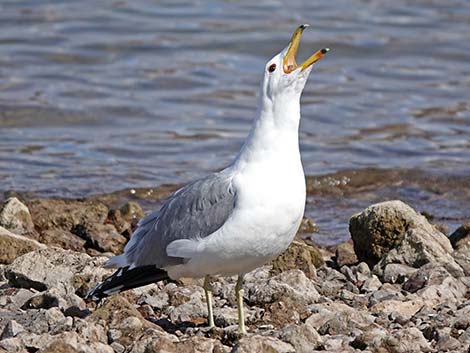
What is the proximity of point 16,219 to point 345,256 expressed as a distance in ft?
8.26

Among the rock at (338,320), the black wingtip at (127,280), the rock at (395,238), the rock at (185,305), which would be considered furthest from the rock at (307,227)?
the black wingtip at (127,280)

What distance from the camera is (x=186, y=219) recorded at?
6.36 m

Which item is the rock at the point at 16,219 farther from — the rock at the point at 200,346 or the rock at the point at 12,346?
the rock at the point at 200,346

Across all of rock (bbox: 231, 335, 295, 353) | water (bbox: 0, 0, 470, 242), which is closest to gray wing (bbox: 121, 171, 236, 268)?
rock (bbox: 231, 335, 295, 353)

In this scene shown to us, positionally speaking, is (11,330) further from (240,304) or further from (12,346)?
(240,304)

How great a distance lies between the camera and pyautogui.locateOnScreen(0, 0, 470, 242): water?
1230cm

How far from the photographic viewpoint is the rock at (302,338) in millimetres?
5750

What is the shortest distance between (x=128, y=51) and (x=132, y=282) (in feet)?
37.0

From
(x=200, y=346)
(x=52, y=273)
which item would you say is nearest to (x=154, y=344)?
(x=200, y=346)

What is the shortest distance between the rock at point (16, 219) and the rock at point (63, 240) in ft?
0.58

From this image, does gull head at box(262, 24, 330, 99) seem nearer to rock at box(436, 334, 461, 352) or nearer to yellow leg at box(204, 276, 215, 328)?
yellow leg at box(204, 276, 215, 328)

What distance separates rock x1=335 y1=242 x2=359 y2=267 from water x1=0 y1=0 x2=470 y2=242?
149cm

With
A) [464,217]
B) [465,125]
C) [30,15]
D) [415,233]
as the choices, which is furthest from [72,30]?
[415,233]

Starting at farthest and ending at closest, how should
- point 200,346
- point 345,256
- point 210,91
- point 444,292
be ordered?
point 210,91 → point 345,256 → point 444,292 → point 200,346
